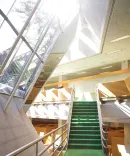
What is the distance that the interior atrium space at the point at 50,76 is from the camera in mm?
4672

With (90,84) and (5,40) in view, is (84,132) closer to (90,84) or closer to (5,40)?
(5,40)

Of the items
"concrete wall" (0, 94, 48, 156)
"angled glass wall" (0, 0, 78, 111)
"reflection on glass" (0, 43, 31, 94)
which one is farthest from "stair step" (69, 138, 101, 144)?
"reflection on glass" (0, 43, 31, 94)

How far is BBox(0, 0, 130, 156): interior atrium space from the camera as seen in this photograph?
4.67 meters

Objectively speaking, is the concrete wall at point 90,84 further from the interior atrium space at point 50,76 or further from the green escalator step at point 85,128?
the green escalator step at point 85,128

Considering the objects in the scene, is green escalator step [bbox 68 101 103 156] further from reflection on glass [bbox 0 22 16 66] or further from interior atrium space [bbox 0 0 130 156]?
reflection on glass [bbox 0 22 16 66]

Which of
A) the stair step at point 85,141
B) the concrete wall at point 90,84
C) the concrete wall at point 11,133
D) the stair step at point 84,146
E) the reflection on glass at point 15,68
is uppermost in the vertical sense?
the concrete wall at point 90,84

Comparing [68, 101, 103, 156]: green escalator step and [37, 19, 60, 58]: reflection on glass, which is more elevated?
[37, 19, 60, 58]: reflection on glass

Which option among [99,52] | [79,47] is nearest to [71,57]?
[79,47]

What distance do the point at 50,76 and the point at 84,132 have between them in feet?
8.77

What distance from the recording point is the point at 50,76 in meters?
8.09

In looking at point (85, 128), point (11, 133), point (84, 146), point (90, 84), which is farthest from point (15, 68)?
point (90, 84)

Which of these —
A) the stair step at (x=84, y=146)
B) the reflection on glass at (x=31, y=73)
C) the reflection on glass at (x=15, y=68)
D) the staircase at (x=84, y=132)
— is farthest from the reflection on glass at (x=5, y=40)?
the stair step at (x=84, y=146)

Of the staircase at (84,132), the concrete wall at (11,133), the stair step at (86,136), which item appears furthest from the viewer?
the stair step at (86,136)

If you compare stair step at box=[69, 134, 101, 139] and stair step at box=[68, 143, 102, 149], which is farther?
stair step at box=[69, 134, 101, 139]
